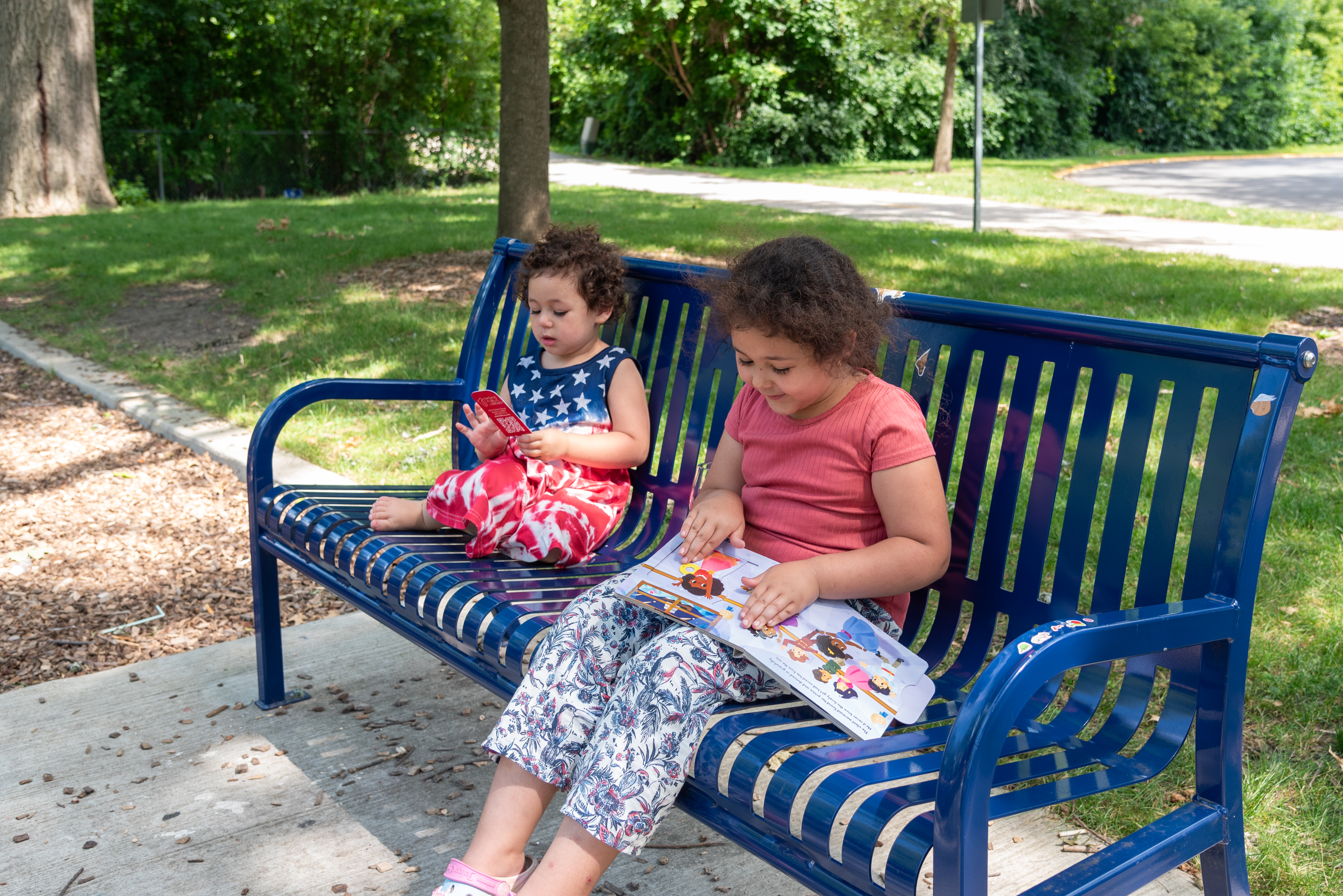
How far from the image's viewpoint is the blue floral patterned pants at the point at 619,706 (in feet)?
6.21

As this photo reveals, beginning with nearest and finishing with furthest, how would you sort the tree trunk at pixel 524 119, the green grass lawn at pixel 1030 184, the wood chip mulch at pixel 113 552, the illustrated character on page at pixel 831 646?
the illustrated character on page at pixel 831 646, the wood chip mulch at pixel 113 552, the tree trunk at pixel 524 119, the green grass lawn at pixel 1030 184

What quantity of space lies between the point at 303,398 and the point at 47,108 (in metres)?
12.5

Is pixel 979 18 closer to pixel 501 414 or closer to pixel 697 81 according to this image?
pixel 501 414

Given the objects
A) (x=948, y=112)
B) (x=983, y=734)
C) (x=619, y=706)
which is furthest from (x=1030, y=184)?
(x=983, y=734)

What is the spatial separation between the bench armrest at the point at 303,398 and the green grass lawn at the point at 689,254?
3.42 ft

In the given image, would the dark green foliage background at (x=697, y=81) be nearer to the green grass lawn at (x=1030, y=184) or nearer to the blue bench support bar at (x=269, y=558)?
the green grass lawn at (x=1030, y=184)

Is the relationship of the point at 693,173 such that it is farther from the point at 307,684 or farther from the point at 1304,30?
the point at 1304,30

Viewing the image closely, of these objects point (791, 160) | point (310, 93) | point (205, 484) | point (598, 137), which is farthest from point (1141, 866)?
point (598, 137)

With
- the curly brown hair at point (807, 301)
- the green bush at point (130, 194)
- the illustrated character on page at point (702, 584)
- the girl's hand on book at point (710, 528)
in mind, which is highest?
the green bush at point (130, 194)

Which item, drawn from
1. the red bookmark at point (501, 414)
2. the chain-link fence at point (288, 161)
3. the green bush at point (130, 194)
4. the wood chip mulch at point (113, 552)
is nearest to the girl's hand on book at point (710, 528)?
the red bookmark at point (501, 414)

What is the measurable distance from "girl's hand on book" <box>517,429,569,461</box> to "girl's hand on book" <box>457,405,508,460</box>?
0.39ft

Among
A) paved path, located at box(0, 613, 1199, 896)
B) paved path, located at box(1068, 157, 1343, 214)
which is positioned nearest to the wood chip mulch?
paved path, located at box(0, 613, 1199, 896)

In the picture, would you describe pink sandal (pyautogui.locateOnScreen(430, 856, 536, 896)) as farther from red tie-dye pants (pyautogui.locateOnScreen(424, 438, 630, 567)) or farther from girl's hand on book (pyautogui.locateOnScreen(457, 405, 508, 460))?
girl's hand on book (pyautogui.locateOnScreen(457, 405, 508, 460))

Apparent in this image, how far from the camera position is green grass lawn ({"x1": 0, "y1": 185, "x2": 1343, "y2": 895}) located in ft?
8.68
